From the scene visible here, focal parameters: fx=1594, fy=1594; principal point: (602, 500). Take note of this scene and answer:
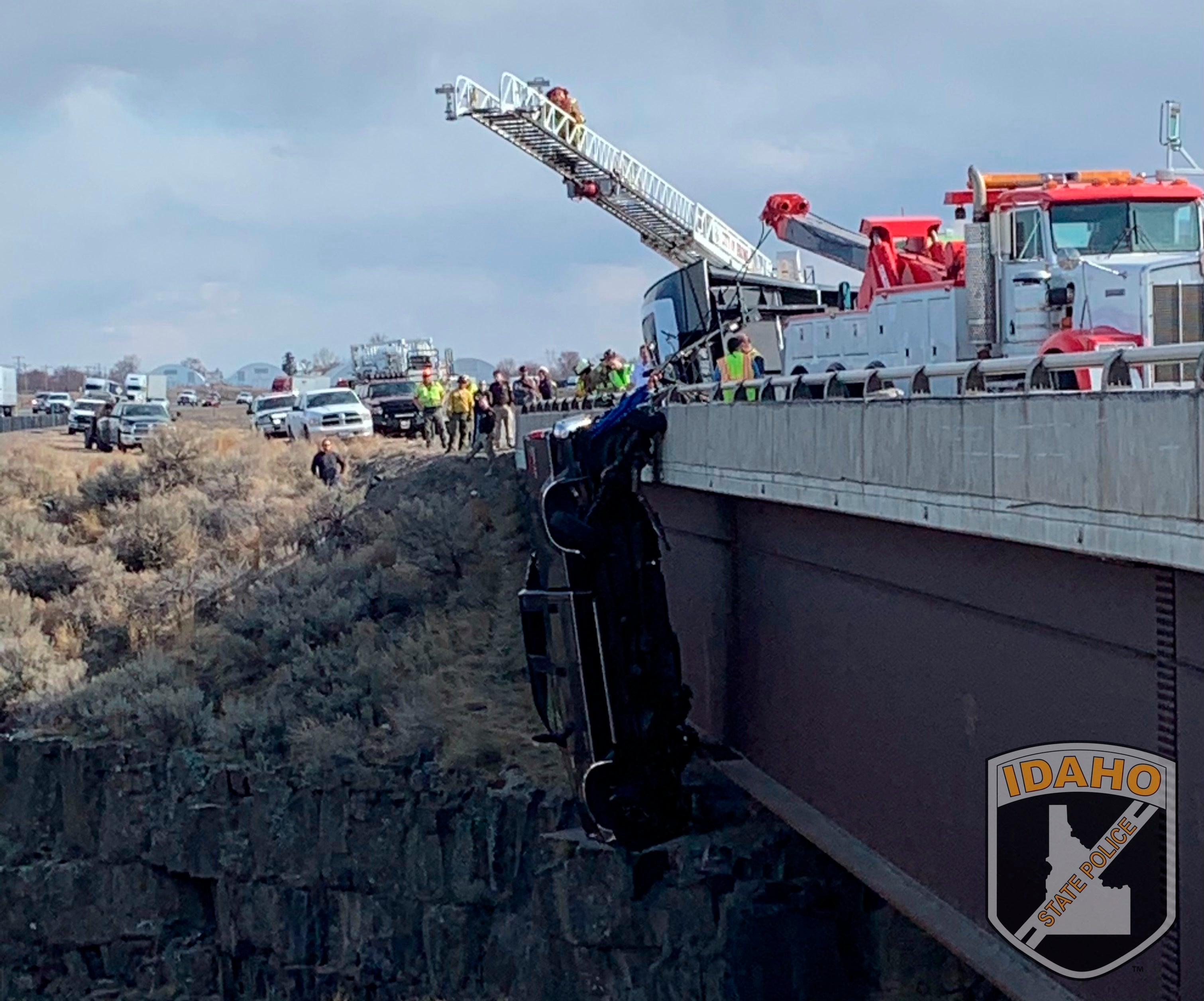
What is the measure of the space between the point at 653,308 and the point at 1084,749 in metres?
20.0

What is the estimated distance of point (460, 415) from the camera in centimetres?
3105

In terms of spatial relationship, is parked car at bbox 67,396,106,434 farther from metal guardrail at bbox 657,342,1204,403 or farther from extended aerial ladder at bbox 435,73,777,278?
metal guardrail at bbox 657,342,1204,403

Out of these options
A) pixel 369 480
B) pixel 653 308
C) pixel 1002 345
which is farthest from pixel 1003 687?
pixel 369 480

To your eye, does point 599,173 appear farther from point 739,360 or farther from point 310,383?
point 310,383

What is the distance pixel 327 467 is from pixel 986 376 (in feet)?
77.5

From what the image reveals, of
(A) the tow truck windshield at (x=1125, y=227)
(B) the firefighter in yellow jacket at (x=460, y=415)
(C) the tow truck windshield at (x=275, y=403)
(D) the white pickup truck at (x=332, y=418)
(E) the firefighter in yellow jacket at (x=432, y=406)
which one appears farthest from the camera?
(C) the tow truck windshield at (x=275, y=403)

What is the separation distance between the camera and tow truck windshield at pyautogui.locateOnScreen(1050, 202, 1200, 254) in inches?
568

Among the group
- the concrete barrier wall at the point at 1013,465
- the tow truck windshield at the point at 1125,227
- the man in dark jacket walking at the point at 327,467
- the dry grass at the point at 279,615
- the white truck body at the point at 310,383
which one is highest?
the tow truck windshield at the point at 1125,227

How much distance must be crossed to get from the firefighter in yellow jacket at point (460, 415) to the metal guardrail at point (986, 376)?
1805 cm

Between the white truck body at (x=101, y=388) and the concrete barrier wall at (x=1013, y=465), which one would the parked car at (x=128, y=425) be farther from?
the white truck body at (x=101, y=388)

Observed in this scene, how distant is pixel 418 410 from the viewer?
135 ft

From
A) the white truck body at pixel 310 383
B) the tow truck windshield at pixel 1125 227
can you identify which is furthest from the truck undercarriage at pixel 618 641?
the white truck body at pixel 310 383

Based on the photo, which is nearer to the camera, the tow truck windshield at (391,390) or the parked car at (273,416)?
the tow truck windshield at (391,390)

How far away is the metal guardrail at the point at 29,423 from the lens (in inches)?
2648
